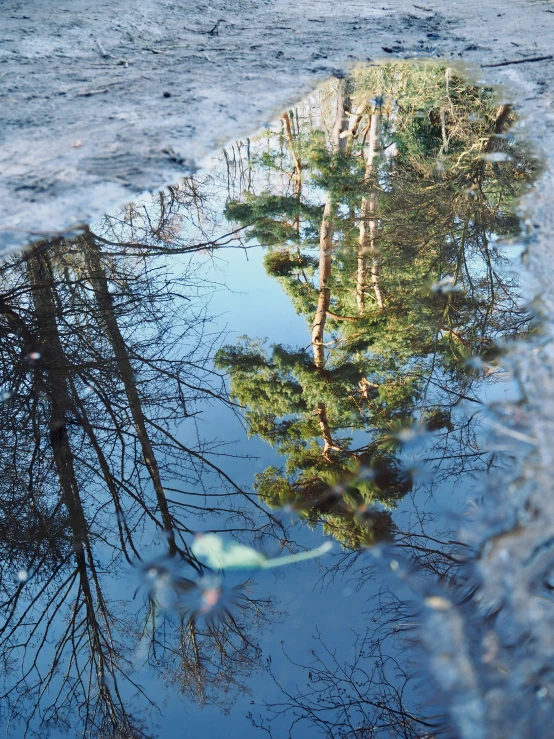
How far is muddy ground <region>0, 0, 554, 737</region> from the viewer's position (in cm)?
127

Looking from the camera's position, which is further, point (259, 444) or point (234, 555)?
point (259, 444)

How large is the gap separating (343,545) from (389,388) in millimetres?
661

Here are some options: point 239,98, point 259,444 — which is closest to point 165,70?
point 239,98

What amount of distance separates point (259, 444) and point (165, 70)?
260 centimetres

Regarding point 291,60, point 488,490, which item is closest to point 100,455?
point 488,490

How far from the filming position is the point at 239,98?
310 cm

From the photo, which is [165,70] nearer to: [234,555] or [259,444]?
[259,444]

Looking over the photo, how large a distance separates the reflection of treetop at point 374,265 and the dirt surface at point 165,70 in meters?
0.26

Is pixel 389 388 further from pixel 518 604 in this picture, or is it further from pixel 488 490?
pixel 518 604

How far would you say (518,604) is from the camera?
1124 mm

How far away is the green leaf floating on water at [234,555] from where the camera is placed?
1.42 m

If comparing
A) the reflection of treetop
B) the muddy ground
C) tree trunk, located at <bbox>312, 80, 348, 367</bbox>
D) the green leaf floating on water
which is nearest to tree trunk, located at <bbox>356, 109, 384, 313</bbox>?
the reflection of treetop

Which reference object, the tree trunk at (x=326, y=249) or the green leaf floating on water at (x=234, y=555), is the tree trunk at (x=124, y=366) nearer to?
the green leaf floating on water at (x=234, y=555)

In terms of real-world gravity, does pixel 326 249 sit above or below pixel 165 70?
below
